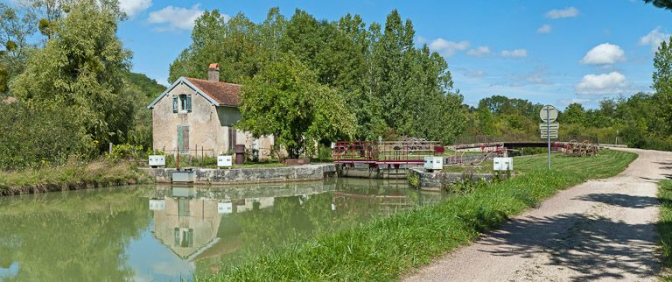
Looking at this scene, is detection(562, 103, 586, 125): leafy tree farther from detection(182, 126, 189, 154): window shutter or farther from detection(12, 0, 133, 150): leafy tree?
detection(12, 0, 133, 150): leafy tree

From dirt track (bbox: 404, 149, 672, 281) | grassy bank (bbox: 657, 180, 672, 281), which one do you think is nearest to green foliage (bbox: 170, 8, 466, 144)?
grassy bank (bbox: 657, 180, 672, 281)

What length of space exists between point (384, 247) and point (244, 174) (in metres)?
19.5

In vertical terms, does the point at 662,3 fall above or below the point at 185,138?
above

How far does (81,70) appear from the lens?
1186 inches

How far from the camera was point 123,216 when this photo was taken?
658 inches

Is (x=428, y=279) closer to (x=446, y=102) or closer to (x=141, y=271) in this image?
(x=141, y=271)

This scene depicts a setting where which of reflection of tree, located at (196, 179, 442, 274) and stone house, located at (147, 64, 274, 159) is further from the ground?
stone house, located at (147, 64, 274, 159)

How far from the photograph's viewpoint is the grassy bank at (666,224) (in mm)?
6738

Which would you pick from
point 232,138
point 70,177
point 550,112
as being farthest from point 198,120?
point 550,112

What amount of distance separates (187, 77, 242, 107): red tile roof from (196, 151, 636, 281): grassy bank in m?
23.9

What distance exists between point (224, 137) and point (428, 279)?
27.8 meters

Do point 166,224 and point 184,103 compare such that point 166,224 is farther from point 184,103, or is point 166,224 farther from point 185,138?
point 184,103

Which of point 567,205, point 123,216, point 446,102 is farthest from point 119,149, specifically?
point 446,102

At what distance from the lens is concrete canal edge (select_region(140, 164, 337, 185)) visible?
2572 centimetres
